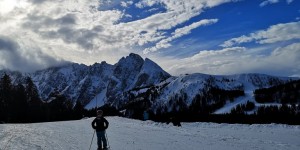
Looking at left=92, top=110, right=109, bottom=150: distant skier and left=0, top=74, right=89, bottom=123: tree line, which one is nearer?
left=92, top=110, right=109, bottom=150: distant skier

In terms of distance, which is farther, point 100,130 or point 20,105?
point 20,105

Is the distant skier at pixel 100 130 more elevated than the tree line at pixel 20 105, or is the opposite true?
the tree line at pixel 20 105

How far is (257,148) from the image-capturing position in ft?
74.3

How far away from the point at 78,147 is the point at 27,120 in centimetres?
8529

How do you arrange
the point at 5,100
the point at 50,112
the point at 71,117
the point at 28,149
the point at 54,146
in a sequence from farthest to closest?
the point at 71,117 → the point at 50,112 → the point at 5,100 → the point at 54,146 → the point at 28,149

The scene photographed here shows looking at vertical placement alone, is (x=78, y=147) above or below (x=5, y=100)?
below

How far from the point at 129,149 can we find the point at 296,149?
10021mm

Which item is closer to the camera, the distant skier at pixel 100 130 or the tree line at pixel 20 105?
the distant skier at pixel 100 130

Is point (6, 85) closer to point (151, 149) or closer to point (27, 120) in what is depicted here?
point (27, 120)

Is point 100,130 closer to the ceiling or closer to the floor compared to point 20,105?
closer to the floor

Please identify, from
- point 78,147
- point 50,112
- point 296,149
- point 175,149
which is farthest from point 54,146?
point 50,112

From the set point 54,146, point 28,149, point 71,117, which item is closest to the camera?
point 28,149

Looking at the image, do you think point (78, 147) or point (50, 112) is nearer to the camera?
point (78, 147)

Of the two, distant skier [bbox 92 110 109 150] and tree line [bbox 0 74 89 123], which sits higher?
tree line [bbox 0 74 89 123]
